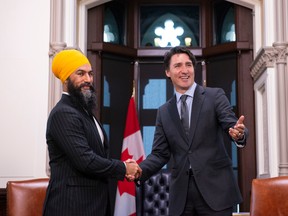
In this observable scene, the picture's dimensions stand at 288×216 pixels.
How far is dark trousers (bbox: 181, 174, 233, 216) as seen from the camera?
8.65ft

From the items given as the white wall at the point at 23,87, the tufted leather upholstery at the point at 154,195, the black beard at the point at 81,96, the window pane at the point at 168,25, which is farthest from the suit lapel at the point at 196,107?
the window pane at the point at 168,25

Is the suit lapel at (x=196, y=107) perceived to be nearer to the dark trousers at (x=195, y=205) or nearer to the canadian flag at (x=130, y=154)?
the dark trousers at (x=195, y=205)

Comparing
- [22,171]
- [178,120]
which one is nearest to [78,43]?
[22,171]

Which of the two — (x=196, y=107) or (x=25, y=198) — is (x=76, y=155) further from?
(x=25, y=198)

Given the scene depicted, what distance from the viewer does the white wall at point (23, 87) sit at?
4.77m

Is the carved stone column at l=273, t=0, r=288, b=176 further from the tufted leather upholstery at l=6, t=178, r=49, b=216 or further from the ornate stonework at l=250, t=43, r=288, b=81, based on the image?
the tufted leather upholstery at l=6, t=178, r=49, b=216

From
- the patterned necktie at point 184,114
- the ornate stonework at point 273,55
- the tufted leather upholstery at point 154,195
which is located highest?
the ornate stonework at point 273,55

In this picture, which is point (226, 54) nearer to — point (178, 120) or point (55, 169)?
point (178, 120)

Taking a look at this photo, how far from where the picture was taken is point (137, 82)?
5.89 meters

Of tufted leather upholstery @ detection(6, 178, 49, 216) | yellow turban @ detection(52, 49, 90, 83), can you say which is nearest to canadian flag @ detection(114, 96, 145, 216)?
tufted leather upholstery @ detection(6, 178, 49, 216)

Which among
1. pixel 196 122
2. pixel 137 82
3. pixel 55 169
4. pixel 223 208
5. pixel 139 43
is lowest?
pixel 223 208

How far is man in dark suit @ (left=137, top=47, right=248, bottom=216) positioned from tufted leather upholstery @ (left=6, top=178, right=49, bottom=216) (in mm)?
1200

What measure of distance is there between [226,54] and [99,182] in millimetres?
3399

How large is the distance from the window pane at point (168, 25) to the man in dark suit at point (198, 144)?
297 centimetres
